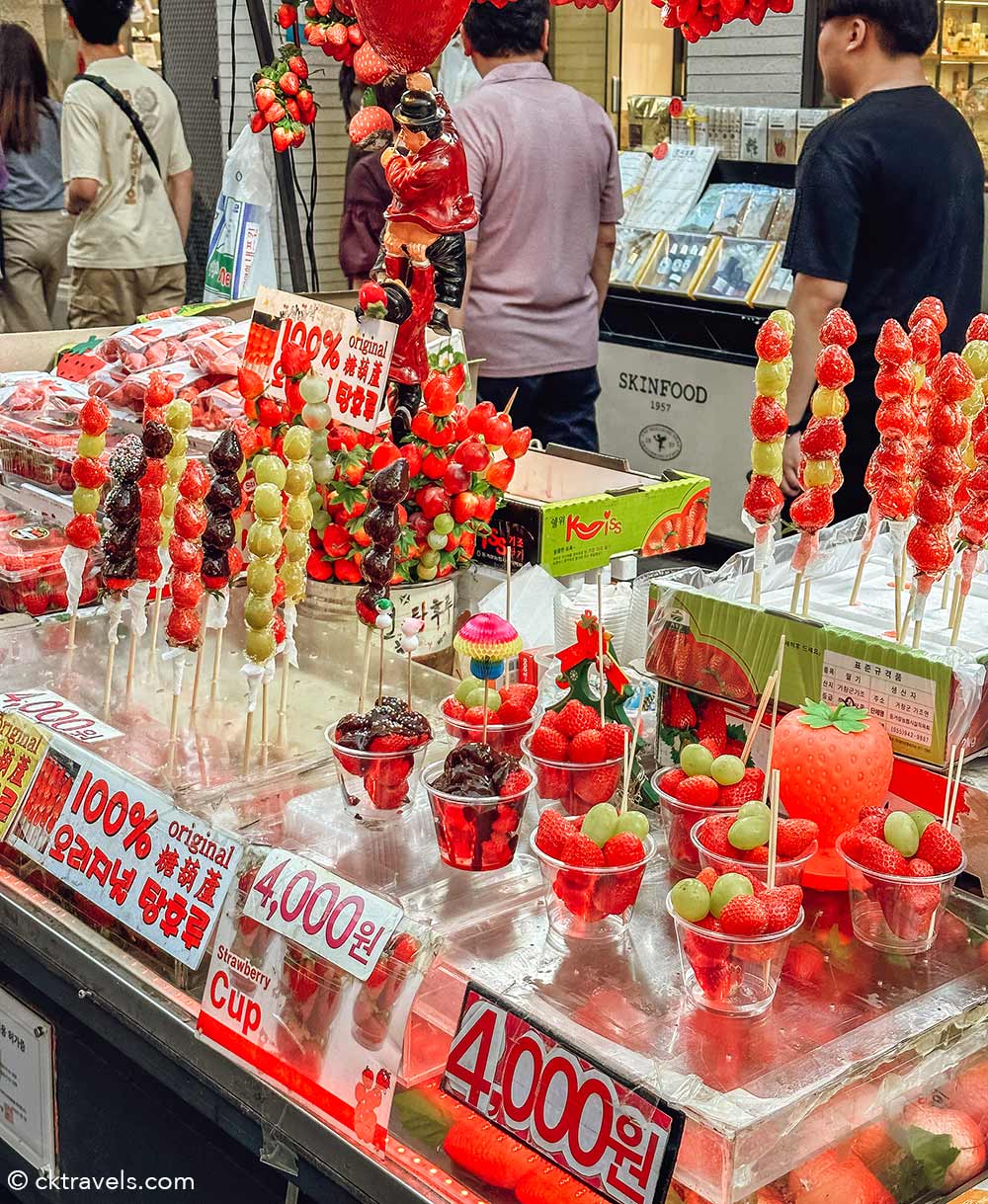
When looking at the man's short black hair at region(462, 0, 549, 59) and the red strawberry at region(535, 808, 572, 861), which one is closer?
the red strawberry at region(535, 808, 572, 861)

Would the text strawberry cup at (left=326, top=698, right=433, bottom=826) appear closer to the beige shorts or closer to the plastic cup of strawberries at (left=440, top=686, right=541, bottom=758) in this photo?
the plastic cup of strawberries at (left=440, top=686, right=541, bottom=758)

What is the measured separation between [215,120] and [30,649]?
8.18 m

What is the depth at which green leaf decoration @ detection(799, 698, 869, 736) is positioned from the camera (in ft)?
5.24

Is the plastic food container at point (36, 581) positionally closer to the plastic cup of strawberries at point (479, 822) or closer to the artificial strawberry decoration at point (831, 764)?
the plastic cup of strawberries at point (479, 822)

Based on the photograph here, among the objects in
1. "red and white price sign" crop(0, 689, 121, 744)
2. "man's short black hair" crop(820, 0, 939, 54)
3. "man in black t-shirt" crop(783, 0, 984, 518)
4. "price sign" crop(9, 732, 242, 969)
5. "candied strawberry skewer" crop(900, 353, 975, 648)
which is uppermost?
"man's short black hair" crop(820, 0, 939, 54)

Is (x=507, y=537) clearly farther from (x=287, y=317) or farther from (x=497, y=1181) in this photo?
(x=497, y=1181)

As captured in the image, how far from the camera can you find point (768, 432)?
6.37 feet

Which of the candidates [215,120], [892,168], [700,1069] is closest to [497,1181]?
[700,1069]

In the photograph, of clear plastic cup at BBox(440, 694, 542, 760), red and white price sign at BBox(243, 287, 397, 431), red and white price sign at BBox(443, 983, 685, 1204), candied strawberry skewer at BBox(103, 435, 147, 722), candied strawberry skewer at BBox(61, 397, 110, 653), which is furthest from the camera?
red and white price sign at BBox(243, 287, 397, 431)

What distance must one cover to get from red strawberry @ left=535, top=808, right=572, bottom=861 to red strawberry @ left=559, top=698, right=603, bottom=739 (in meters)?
0.21

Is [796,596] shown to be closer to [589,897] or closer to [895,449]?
[895,449]

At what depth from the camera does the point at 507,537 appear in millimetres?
2699

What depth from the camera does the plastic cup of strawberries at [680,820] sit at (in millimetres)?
1614

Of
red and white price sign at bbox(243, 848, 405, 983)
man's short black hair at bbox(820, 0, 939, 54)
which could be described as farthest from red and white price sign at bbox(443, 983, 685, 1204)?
man's short black hair at bbox(820, 0, 939, 54)
